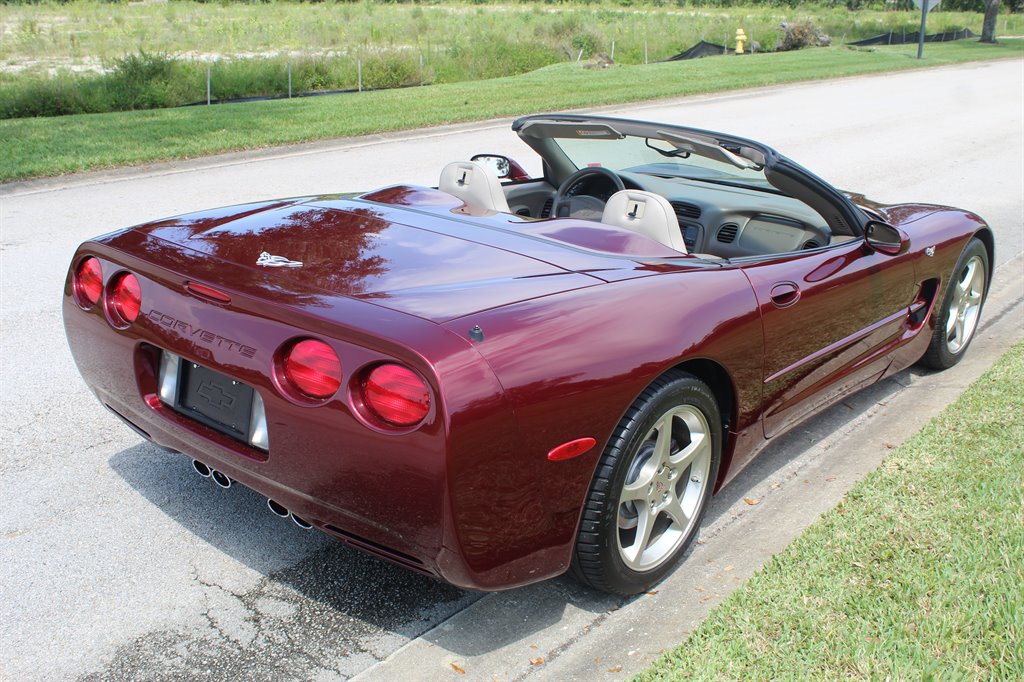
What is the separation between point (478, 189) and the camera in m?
4.26

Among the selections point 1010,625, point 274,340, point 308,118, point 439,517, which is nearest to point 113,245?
point 274,340

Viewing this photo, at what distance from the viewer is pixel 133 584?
10.7 feet

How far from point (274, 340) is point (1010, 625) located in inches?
89.3

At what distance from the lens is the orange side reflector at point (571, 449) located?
2742 millimetres

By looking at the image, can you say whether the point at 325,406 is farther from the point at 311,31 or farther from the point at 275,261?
the point at 311,31

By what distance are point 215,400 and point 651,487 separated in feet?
4.55

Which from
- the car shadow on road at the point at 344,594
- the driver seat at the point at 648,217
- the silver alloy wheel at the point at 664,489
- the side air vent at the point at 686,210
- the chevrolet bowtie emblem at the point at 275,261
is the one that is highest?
the driver seat at the point at 648,217

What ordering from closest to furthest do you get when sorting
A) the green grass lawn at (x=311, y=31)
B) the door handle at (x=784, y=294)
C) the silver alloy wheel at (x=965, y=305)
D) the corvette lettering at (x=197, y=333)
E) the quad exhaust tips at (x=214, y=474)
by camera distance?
the corvette lettering at (x=197, y=333)
the quad exhaust tips at (x=214, y=474)
the door handle at (x=784, y=294)
the silver alloy wheel at (x=965, y=305)
the green grass lawn at (x=311, y=31)

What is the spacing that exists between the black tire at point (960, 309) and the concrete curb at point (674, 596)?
373 mm

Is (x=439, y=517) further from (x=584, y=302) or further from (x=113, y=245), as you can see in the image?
(x=113, y=245)

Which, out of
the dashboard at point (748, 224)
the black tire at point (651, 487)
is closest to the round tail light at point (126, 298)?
the black tire at point (651, 487)

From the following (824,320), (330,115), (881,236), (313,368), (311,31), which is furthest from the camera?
(311,31)

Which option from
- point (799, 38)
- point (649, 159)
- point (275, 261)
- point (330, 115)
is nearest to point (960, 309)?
point (649, 159)

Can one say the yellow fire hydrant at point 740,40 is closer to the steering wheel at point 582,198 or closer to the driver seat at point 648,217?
the steering wheel at point 582,198
